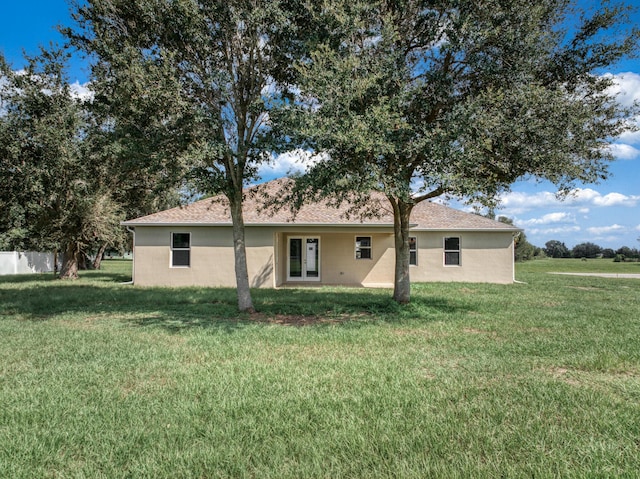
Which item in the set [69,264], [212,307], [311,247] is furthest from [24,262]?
[212,307]

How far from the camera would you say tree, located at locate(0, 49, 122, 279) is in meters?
16.0

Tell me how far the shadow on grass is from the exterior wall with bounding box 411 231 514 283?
450 centimetres

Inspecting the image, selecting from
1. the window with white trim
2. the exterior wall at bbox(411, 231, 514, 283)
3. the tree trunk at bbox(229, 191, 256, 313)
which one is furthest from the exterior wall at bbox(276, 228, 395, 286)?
the tree trunk at bbox(229, 191, 256, 313)

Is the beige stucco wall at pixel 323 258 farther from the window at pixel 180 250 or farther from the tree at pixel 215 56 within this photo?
the tree at pixel 215 56

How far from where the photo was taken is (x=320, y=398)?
4293 mm

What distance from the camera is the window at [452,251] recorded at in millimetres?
18703

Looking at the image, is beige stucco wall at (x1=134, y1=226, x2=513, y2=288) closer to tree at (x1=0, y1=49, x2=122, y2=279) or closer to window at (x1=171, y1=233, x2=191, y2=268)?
window at (x1=171, y1=233, x2=191, y2=268)

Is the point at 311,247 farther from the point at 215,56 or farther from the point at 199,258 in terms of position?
the point at 215,56

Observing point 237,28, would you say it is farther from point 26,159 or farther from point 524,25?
point 26,159

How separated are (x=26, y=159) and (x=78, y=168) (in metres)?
1.78

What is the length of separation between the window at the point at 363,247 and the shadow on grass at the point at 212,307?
12.3 feet

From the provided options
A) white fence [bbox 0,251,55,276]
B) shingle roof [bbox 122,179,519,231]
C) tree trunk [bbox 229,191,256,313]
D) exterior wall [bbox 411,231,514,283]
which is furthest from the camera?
white fence [bbox 0,251,55,276]

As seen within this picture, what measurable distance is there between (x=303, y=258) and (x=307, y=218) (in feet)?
7.73

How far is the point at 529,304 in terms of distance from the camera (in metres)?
11.6
